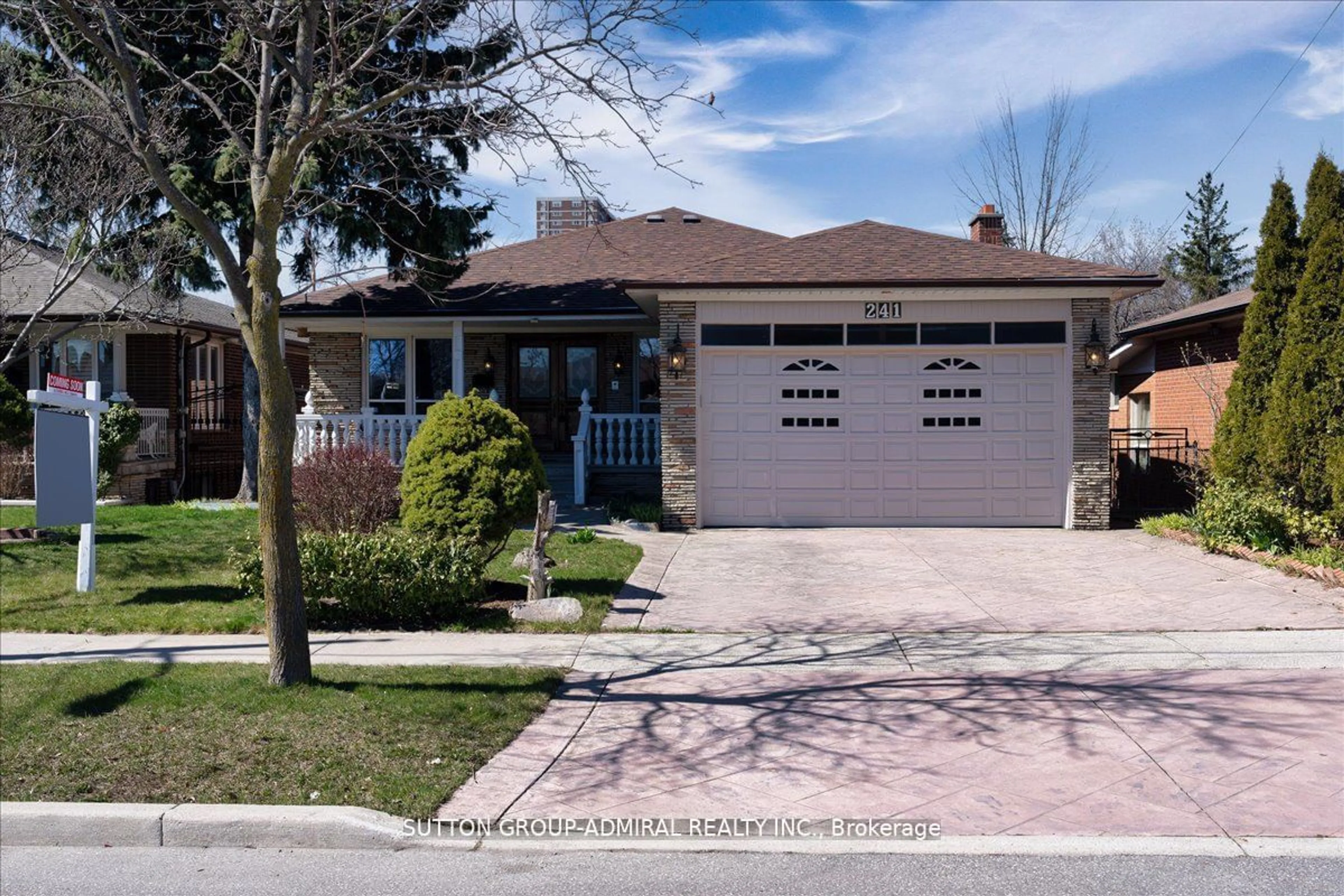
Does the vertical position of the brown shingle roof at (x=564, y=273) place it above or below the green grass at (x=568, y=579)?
above

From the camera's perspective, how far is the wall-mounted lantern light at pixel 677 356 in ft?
50.9

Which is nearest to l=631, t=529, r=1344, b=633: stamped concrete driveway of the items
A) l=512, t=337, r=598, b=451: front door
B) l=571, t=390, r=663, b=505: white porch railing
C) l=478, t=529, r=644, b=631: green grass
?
l=478, t=529, r=644, b=631: green grass

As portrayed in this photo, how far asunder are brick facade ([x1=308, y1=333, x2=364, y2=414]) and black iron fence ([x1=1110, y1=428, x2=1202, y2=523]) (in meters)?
12.7

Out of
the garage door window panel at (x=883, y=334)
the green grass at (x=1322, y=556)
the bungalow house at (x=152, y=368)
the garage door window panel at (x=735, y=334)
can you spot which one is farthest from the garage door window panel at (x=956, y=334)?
the bungalow house at (x=152, y=368)

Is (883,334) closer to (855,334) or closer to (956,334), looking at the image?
(855,334)

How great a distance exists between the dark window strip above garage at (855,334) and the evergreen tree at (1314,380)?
151 inches

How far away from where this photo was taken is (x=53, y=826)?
17.5ft

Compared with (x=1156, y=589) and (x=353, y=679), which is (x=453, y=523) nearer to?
(x=353, y=679)

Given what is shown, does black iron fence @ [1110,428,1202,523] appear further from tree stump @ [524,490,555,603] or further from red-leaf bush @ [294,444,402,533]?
red-leaf bush @ [294,444,402,533]

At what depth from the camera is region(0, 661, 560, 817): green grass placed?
5578mm

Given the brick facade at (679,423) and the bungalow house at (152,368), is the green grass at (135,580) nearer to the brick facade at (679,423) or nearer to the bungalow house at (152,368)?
the bungalow house at (152,368)

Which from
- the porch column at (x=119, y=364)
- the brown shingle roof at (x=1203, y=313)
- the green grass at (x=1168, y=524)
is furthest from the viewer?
the porch column at (x=119, y=364)

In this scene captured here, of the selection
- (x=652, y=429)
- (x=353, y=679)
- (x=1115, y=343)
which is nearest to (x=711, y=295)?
(x=652, y=429)

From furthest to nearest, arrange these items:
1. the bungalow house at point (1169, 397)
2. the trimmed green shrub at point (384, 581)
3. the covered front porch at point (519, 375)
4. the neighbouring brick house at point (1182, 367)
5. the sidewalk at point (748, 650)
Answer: the covered front porch at point (519, 375) → the neighbouring brick house at point (1182, 367) → the bungalow house at point (1169, 397) → the trimmed green shrub at point (384, 581) → the sidewalk at point (748, 650)
